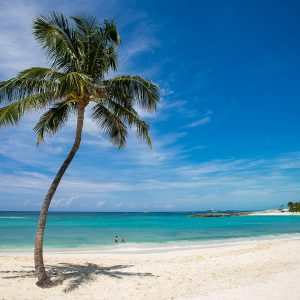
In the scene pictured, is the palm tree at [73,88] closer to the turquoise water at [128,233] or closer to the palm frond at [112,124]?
the palm frond at [112,124]

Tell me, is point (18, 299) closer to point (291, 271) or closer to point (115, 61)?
point (115, 61)

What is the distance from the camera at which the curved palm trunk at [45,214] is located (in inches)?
326

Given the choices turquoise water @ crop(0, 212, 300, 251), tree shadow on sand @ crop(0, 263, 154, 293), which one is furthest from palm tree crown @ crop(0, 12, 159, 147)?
turquoise water @ crop(0, 212, 300, 251)

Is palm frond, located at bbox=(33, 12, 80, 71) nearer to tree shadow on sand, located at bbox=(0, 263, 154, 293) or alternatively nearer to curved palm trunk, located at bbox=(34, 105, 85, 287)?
curved palm trunk, located at bbox=(34, 105, 85, 287)

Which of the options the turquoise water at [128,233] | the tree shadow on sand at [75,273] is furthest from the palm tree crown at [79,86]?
the turquoise water at [128,233]

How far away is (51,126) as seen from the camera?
9938mm

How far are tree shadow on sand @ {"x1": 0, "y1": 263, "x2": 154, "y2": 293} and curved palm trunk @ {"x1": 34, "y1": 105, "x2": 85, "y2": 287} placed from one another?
0.44m

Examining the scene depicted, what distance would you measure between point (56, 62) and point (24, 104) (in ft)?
5.85

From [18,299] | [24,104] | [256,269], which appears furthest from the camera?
[256,269]

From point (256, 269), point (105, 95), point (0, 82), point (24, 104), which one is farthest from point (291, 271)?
point (0, 82)

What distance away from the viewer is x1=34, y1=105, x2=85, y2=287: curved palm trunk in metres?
8.28

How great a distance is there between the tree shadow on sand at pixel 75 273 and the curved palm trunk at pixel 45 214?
438 mm

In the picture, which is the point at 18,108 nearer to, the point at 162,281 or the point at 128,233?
the point at 162,281

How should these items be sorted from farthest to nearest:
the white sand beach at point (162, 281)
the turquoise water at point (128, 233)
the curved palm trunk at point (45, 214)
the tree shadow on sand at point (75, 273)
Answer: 1. the turquoise water at point (128, 233)
2. the tree shadow on sand at point (75, 273)
3. the curved palm trunk at point (45, 214)
4. the white sand beach at point (162, 281)
